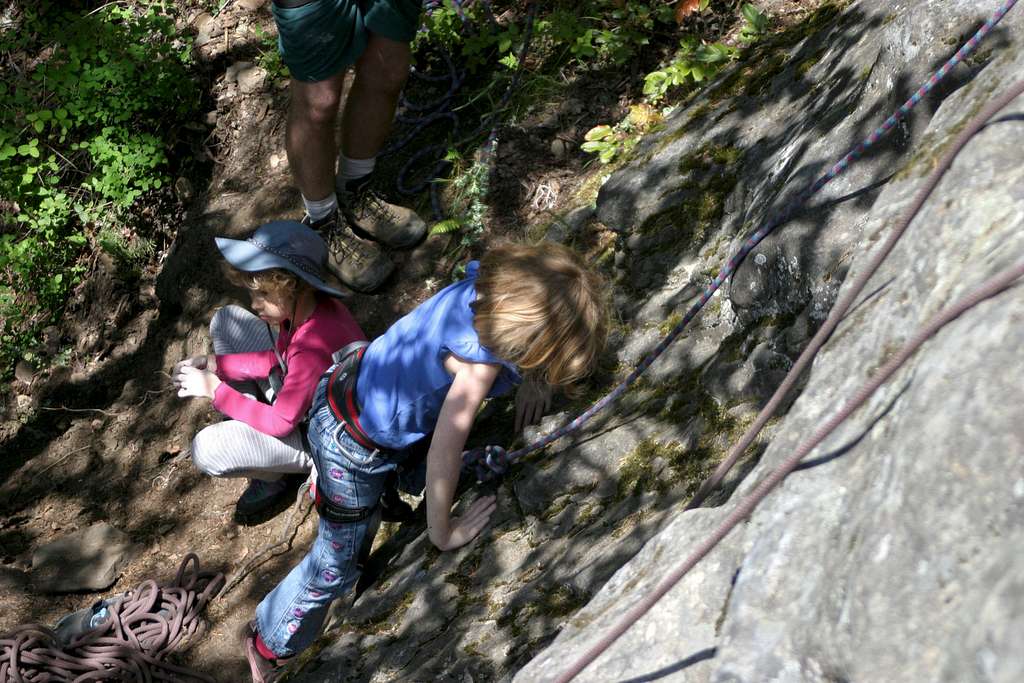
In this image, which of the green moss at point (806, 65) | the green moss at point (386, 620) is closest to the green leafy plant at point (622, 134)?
the green moss at point (806, 65)

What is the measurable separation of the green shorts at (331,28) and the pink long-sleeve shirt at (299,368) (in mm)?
1051

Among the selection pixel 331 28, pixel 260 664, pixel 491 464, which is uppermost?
pixel 331 28

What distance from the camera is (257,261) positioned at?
3.58 meters

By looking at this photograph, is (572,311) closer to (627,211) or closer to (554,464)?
(554,464)

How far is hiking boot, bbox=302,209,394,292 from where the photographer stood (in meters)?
4.86

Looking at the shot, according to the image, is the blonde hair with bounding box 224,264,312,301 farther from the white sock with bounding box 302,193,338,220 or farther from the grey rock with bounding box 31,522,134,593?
the grey rock with bounding box 31,522,134,593

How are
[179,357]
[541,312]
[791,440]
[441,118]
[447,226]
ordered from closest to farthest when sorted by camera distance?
[791,440], [541,312], [447,226], [179,357], [441,118]

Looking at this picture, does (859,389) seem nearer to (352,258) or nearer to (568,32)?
(352,258)

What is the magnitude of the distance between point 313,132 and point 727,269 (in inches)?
86.1

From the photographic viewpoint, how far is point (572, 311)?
2.76 metres

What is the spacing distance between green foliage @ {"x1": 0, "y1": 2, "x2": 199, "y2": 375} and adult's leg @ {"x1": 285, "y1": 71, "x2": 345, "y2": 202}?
7.09 ft

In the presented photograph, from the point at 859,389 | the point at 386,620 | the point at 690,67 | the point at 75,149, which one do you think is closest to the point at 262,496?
the point at 386,620

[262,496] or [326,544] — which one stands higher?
[326,544]

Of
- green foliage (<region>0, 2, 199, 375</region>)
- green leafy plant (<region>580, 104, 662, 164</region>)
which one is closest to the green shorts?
green leafy plant (<region>580, 104, 662, 164</region>)
